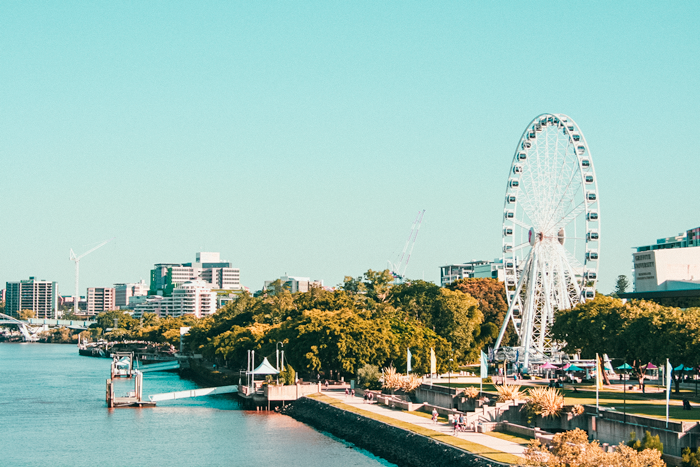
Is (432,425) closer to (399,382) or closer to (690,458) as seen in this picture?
(399,382)

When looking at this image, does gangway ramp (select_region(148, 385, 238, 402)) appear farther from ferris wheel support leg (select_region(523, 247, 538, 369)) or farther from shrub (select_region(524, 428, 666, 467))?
shrub (select_region(524, 428, 666, 467))

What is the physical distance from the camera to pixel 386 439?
72312 mm

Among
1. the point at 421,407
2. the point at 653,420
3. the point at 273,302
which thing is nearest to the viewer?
the point at 653,420

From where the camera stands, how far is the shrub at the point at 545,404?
2623 inches

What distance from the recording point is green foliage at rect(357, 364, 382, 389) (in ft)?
334

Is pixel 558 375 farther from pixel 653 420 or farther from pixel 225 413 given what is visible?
pixel 653 420

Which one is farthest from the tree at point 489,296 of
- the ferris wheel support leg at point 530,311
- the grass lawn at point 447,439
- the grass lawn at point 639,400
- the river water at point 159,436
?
the grass lawn at point 447,439

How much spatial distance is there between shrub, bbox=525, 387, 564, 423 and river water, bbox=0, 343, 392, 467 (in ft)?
41.1

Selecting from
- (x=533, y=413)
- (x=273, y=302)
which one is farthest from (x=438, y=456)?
(x=273, y=302)

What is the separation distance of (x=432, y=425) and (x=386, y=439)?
396cm

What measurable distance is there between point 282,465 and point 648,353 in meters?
34.7

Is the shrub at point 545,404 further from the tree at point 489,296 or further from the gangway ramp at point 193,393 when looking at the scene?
the tree at point 489,296

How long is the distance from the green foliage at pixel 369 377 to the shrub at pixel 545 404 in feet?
113

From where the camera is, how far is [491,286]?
182500 mm
